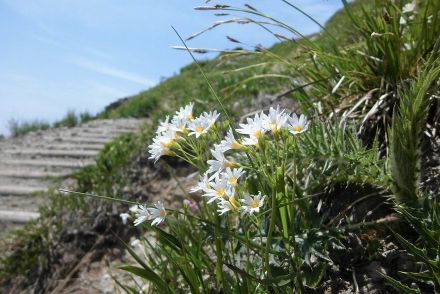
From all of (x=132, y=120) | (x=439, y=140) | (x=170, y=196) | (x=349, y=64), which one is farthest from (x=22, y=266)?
(x=132, y=120)

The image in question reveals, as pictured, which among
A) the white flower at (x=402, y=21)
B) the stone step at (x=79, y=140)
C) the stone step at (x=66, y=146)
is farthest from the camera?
the stone step at (x=79, y=140)

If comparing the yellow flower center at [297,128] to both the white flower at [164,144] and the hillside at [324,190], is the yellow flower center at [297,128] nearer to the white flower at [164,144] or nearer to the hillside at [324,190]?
the hillside at [324,190]

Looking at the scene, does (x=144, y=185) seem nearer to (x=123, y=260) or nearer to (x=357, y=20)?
(x=123, y=260)

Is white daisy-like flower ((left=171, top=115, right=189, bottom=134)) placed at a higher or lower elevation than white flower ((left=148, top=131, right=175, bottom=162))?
higher

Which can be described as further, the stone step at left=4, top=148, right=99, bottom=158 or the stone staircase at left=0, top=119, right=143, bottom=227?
the stone step at left=4, top=148, right=99, bottom=158

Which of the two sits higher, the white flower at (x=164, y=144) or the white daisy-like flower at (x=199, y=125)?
the white daisy-like flower at (x=199, y=125)

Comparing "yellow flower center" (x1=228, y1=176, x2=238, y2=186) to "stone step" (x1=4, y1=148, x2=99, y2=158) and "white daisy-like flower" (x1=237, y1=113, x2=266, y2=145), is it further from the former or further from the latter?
"stone step" (x1=4, y1=148, x2=99, y2=158)

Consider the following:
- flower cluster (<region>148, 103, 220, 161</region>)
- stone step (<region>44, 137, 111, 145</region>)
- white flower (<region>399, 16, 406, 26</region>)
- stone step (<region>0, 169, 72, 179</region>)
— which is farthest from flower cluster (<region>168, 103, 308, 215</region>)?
stone step (<region>44, 137, 111, 145</region>)

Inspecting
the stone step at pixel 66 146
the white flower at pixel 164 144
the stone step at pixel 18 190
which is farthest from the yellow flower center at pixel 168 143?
the stone step at pixel 66 146
